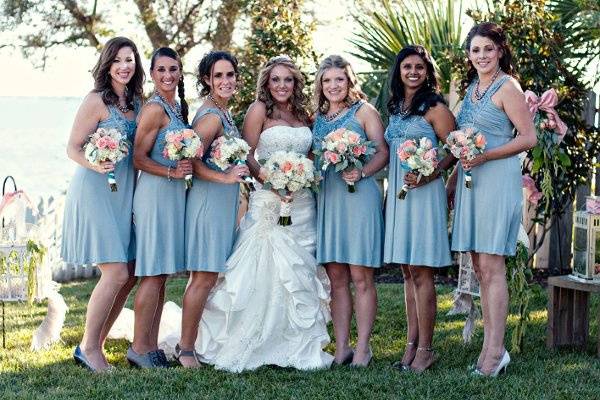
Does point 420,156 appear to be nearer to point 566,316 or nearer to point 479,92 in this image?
point 479,92

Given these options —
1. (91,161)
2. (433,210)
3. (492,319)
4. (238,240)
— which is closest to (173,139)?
(91,161)

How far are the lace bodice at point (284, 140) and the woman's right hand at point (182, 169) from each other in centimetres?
54

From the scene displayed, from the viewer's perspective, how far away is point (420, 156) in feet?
17.6

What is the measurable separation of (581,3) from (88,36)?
609cm

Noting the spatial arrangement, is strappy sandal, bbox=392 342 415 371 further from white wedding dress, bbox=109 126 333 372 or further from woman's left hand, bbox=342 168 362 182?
woman's left hand, bbox=342 168 362 182

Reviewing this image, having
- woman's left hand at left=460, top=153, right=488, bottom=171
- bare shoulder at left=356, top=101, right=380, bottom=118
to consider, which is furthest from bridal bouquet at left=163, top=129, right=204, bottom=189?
woman's left hand at left=460, top=153, right=488, bottom=171

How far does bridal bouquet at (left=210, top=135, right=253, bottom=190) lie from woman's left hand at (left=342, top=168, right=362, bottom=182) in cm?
60

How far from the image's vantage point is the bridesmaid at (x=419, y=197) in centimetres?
566

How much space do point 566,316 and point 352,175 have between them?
192 centimetres

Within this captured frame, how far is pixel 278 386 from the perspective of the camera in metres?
5.32

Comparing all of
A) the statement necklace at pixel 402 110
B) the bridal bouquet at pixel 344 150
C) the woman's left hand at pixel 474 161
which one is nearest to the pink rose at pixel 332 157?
the bridal bouquet at pixel 344 150

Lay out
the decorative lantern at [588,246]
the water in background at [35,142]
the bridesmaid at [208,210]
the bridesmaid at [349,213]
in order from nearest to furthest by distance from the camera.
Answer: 1. the bridesmaid at [208,210]
2. the bridesmaid at [349,213]
3. the decorative lantern at [588,246]
4. the water in background at [35,142]

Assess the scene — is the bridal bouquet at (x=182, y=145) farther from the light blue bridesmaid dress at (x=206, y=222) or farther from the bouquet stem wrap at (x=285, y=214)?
the bouquet stem wrap at (x=285, y=214)

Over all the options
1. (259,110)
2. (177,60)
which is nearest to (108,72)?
(177,60)
